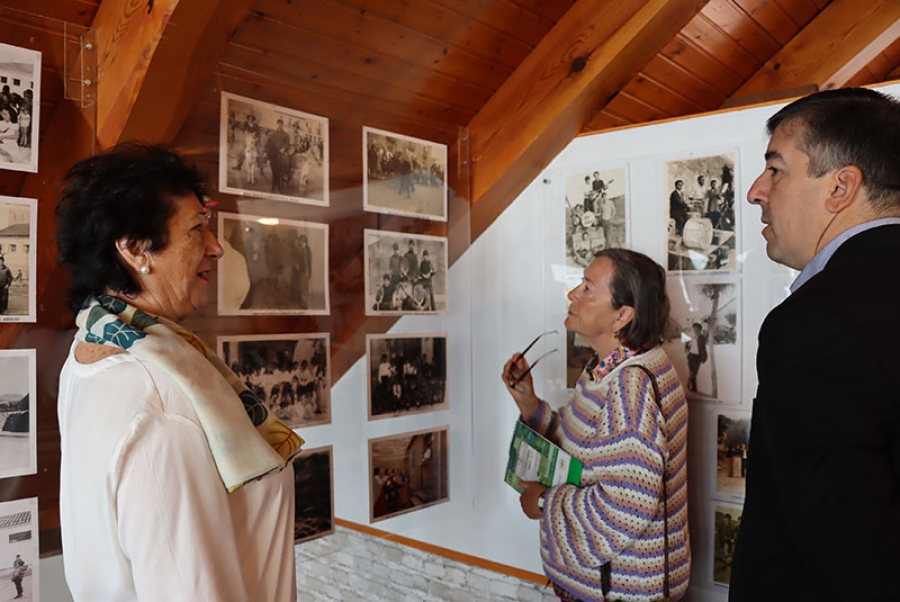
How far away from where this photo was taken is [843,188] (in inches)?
48.0

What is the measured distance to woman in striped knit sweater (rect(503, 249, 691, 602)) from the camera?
1.90 meters

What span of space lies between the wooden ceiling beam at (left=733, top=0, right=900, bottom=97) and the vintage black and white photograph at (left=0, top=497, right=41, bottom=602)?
9.87ft

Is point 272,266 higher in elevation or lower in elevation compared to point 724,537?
higher

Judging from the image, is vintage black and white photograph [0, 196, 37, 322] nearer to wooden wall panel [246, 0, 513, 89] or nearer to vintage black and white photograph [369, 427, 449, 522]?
wooden wall panel [246, 0, 513, 89]

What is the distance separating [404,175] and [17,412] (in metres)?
1.36

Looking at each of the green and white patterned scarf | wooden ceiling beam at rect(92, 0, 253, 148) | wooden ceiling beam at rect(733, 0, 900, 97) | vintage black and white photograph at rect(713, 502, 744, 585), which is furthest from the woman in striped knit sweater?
wooden ceiling beam at rect(733, 0, 900, 97)

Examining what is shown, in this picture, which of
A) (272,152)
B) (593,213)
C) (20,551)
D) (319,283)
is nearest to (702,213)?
(593,213)

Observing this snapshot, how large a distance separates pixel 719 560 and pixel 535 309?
3.59 ft

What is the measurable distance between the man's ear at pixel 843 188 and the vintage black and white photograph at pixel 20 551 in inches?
67.3

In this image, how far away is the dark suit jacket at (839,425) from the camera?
965 mm

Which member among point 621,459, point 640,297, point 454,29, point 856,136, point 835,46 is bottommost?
point 621,459

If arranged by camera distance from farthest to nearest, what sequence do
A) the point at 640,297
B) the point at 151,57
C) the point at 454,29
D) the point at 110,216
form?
the point at 454,29 → the point at 640,297 → the point at 151,57 → the point at 110,216

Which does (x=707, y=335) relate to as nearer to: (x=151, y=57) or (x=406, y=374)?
Answer: (x=406, y=374)

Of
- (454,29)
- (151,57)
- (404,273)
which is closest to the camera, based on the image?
A: (151,57)
